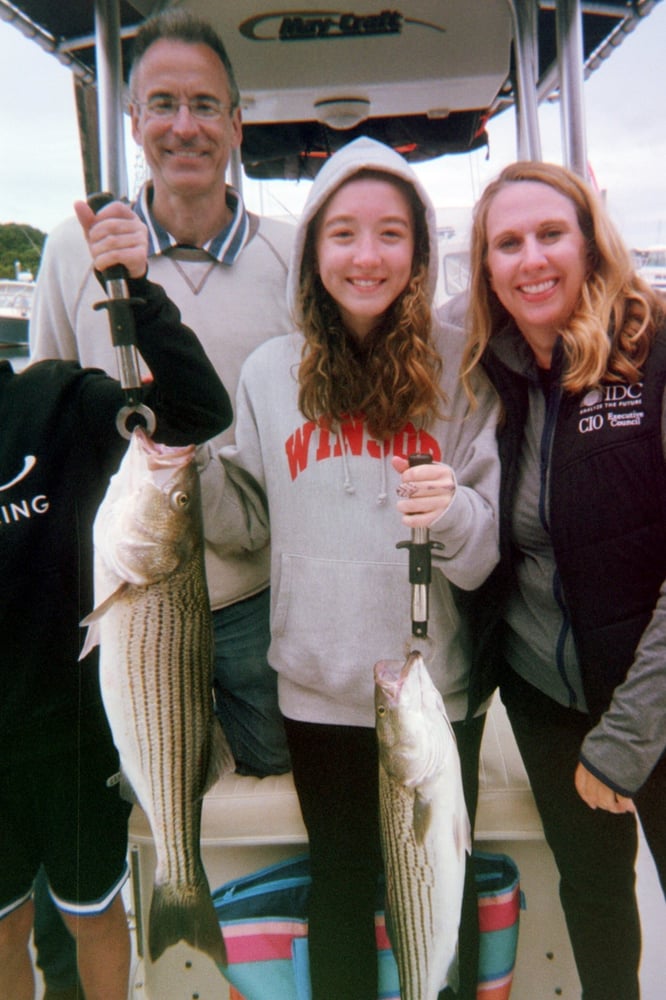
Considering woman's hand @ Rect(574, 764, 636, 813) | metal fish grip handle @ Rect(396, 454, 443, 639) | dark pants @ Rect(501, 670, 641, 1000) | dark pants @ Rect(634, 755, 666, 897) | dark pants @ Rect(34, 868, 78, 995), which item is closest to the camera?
metal fish grip handle @ Rect(396, 454, 443, 639)

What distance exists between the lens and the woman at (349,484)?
69.6 inches

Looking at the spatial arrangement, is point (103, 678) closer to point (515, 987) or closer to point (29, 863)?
point (29, 863)

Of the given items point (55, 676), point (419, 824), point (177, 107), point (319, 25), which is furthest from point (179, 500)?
point (319, 25)

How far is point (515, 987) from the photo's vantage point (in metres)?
2.27

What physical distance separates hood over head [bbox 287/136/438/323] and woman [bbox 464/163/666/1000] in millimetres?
156

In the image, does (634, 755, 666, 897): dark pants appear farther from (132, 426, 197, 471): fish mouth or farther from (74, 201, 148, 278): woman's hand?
(74, 201, 148, 278): woman's hand

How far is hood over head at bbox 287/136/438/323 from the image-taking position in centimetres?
175

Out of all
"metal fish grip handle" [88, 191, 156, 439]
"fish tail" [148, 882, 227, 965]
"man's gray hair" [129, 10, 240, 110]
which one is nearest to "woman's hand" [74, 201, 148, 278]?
"metal fish grip handle" [88, 191, 156, 439]

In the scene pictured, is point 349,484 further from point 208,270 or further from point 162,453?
point 208,270

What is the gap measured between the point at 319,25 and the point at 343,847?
2.95 m

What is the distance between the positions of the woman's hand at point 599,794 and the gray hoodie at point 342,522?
352 mm

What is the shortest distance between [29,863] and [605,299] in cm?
215

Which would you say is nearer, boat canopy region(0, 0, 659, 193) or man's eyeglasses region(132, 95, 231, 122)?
man's eyeglasses region(132, 95, 231, 122)

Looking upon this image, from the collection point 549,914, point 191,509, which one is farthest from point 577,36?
point 549,914
